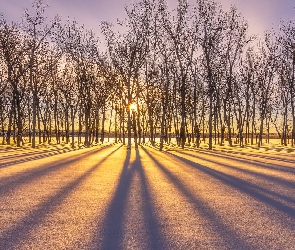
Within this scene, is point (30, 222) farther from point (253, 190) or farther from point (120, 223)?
point (253, 190)

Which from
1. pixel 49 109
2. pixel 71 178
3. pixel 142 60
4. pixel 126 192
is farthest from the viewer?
pixel 49 109

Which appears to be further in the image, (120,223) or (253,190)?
(253,190)

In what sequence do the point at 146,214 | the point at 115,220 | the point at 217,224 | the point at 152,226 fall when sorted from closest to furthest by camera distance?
the point at 152,226 < the point at 217,224 < the point at 115,220 < the point at 146,214

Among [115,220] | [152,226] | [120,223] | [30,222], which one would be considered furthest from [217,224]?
[30,222]

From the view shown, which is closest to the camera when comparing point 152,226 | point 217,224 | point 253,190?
point 152,226

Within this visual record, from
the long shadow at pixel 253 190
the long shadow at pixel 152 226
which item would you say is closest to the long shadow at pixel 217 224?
the long shadow at pixel 152 226

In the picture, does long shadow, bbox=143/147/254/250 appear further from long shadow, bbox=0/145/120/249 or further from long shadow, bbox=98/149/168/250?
long shadow, bbox=0/145/120/249

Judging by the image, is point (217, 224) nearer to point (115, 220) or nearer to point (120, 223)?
point (120, 223)

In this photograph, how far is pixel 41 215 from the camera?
265 inches

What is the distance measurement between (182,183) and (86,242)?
6320 mm

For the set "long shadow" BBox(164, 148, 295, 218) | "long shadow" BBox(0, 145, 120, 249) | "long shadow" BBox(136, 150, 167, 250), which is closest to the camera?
"long shadow" BBox(136, 150, 167, 250)

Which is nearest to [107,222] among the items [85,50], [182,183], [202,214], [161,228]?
[161,228]

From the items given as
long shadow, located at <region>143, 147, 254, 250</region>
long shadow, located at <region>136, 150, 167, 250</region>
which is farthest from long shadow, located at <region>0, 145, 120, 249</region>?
long shadow, located at <region>143, 147, 254, 250</region>

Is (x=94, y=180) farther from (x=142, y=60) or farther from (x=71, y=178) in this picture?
(x=142, y=60)
